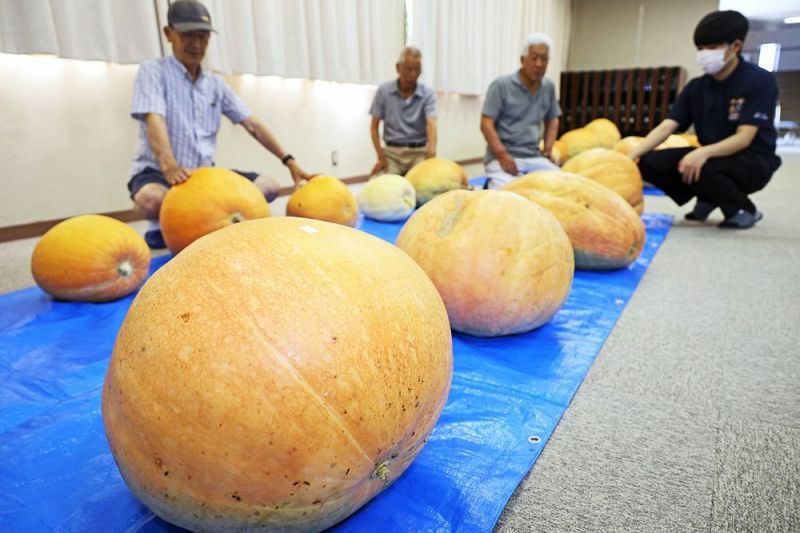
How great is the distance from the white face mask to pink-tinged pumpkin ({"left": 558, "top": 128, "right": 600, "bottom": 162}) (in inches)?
123

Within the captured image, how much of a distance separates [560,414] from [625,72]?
8.94 metres

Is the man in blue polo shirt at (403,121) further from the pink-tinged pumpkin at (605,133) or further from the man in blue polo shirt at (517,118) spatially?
the pink-tinged pumpkin at (605,133)

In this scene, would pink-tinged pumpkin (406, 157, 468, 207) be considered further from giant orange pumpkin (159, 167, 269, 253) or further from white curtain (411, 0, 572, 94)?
white curtain (411, 0, 572, 94)

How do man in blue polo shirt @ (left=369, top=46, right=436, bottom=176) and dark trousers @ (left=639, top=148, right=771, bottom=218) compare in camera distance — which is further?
man in blue polo shirt @ (left=369, top=46, right=436, bottom=176)

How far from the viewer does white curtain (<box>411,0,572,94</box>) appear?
582cm

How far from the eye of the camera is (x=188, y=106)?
2668 mm

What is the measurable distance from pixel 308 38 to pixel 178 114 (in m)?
2.03

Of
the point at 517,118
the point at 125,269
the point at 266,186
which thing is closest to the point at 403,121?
the point at 517,118

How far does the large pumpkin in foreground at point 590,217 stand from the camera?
199cm

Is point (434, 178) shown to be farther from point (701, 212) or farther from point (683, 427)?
point (683, 427)

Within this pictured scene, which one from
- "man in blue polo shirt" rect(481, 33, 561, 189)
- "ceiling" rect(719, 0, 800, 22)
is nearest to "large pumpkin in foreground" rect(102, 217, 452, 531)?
"man in blue polo shirt" rect(481, 33, 561, 189)

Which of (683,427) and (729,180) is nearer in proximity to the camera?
(683,427)

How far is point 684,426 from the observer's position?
106 centimetres

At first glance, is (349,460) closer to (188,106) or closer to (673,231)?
(188,106)
